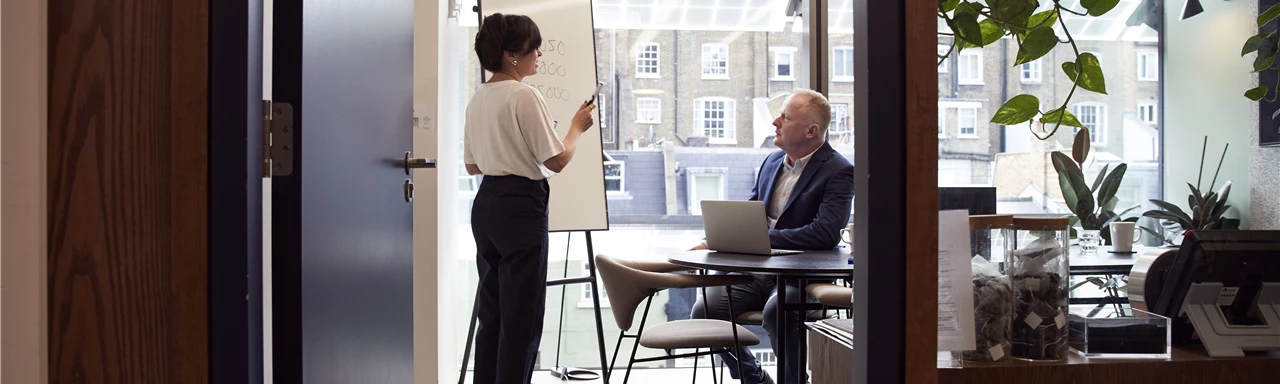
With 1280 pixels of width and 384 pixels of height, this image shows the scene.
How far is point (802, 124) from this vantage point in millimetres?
3389

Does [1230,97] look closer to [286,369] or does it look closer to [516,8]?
[516,8]

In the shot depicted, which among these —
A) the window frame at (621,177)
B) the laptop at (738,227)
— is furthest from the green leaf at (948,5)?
the window frame at (621,177)

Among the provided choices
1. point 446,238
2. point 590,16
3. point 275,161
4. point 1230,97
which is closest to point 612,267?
point 446,238

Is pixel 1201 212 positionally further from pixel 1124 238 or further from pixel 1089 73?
pixel 1089 73

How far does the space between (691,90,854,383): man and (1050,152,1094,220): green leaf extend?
4.88 feet

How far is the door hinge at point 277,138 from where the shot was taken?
1199 millimetres

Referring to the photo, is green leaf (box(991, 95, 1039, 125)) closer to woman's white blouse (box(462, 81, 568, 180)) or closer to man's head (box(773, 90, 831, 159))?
woman's white blouse (box(462, 81, 568, 180))

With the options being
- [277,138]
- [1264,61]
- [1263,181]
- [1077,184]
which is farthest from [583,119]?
[1263,181]

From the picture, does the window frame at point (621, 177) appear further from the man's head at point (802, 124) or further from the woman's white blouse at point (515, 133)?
the woman's white blouse at point (515, 133)

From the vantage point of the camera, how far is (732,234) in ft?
9.43

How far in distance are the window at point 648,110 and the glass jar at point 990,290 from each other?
3387 mm

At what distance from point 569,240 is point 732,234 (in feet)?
4.42

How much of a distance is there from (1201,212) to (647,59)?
2.96m

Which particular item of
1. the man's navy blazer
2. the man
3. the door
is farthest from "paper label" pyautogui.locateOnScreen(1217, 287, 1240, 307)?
the man's navy blazer
